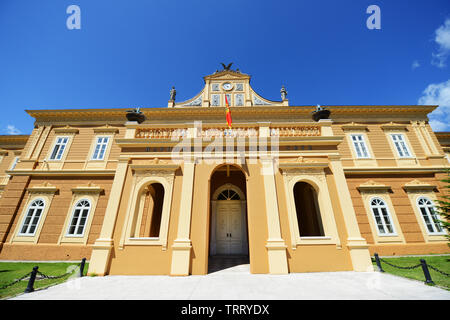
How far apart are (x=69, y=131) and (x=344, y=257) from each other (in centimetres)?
1938

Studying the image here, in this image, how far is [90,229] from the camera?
438 inches

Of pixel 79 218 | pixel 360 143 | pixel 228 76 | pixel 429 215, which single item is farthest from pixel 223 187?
pixel 429 215

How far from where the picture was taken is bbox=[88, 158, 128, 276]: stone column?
656cm

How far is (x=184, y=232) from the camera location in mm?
6918

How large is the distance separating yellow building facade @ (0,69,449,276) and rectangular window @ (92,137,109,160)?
10cm

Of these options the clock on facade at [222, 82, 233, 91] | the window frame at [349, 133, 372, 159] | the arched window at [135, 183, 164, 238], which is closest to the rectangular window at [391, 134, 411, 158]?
the window frame at [349, 133, 372, 159]

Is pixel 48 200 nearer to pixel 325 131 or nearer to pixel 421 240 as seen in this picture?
pixel 325 131

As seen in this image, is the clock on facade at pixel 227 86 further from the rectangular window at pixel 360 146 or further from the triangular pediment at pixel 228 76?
the rectangular window at pixel 360 146

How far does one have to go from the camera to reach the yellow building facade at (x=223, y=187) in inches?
271

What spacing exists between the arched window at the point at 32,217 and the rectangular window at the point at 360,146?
22.1m

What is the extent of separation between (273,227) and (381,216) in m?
9.05

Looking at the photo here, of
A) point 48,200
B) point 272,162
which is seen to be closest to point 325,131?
point 272,162

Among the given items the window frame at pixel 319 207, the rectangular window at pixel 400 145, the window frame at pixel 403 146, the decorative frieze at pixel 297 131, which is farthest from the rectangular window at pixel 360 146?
the window frame at pixel 319 207

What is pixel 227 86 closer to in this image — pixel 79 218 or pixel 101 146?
pixel 101 146
